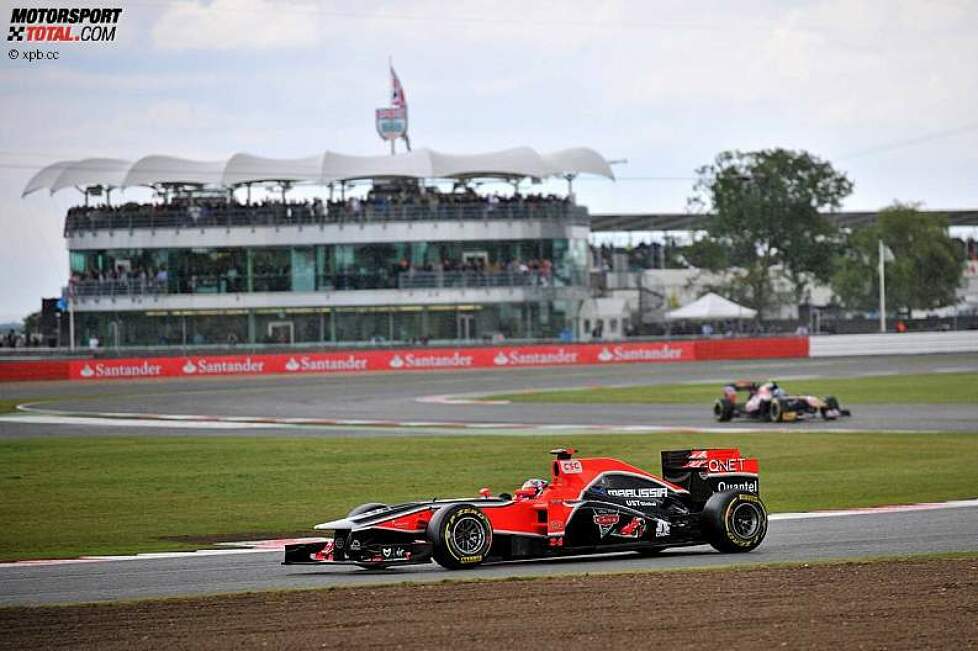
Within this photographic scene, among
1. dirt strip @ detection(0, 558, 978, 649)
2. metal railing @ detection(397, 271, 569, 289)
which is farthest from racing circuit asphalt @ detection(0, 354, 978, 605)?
metal railing @ detection(397, 271, 569, 289)

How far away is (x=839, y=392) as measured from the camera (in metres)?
50.8

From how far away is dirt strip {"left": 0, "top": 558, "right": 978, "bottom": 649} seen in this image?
11438 millimetres

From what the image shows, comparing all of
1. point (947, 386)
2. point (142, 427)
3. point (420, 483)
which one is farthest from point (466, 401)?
point (420, 483)

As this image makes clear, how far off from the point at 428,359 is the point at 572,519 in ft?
196

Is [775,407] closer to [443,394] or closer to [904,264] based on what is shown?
[443,394]

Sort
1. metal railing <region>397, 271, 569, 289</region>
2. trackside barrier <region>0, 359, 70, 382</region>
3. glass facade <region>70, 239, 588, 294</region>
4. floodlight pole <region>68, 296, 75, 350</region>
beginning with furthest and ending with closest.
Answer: glass facade <region>70, 239, 588, 294</region> < metal railing <region>397, 271, 569, 289</region> < floodlight pole <region>68, 296, 75, 350</region> < trackside barrier <region>0, 359, 70, 382</region>

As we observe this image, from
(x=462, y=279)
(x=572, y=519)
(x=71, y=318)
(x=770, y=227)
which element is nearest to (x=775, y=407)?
(x=572, y=519)

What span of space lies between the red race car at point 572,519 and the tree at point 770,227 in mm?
99753

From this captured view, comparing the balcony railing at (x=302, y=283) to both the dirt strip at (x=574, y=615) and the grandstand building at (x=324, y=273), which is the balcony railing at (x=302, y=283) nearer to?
the grandstand building at (x=324, y=273)

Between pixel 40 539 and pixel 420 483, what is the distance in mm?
7491

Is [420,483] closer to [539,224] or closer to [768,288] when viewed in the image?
[539,224]

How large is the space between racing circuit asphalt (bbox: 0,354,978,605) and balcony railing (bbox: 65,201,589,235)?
59.1ft

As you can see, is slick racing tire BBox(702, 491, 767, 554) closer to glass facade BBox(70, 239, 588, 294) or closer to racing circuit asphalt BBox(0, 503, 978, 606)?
racing circuit asphalt BBox(0, 503, 978, 606)

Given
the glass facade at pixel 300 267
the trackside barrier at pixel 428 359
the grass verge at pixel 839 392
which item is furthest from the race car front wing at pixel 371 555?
the glass facade at pixel 300 267
